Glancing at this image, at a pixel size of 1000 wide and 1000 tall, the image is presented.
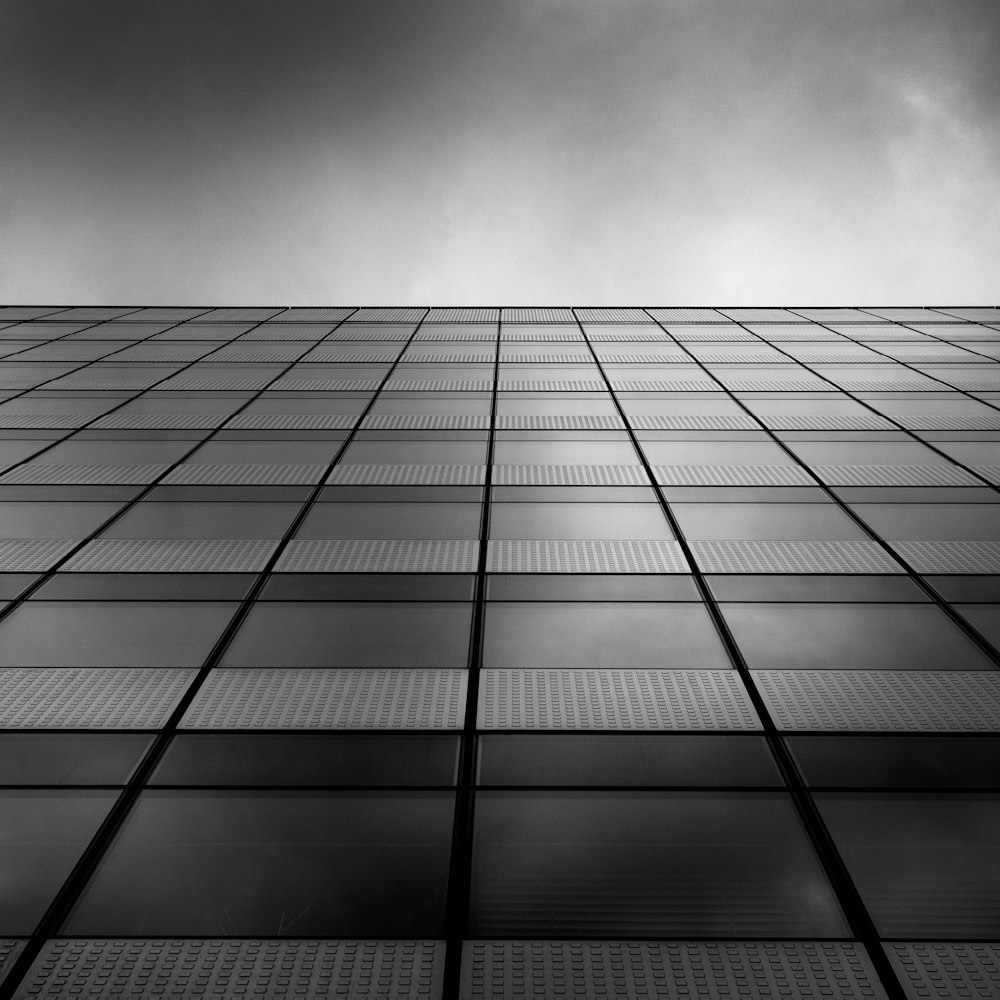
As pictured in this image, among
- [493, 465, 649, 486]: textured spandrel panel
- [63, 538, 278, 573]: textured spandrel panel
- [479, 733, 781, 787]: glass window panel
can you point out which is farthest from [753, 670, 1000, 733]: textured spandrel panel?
[63, 538, 278, 573]: textured spandrel panel

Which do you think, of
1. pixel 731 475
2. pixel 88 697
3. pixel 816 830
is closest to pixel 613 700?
pixel 816 830

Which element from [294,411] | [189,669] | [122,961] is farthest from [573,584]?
[294,411]

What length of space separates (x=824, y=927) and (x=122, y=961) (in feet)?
12.1

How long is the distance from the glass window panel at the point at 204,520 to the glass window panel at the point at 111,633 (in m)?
1.45

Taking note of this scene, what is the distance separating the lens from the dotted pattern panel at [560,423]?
38.0 feet

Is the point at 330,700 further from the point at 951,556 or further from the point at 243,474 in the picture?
the point at 951,556

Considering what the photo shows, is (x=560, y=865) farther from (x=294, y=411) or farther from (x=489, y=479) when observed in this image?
(x=294, y=411)

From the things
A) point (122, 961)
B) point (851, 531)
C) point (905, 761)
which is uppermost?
point (851, 531)

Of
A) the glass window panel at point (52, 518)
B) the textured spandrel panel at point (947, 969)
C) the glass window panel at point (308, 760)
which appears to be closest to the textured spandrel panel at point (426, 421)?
the glass window panel at point (52, 518)

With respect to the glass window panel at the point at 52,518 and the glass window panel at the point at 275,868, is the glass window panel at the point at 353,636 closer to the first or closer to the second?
the glass window panel at the point at 275,868

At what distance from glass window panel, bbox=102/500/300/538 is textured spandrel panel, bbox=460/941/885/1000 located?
554 centimetres

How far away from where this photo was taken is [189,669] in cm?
607

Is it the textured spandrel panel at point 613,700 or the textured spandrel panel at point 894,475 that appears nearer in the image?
the textured spandrel panel at point 613,700

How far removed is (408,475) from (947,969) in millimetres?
7513
